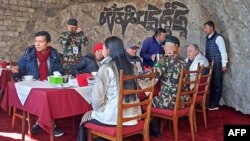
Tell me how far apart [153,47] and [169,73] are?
1.98 m

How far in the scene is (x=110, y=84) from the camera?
2365mm

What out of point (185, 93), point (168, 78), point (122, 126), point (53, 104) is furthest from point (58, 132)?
point (185, 93)

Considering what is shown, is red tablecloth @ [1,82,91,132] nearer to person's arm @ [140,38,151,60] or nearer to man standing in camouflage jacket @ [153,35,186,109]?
man standing in camouflage jacket @ [153,35,186,109]

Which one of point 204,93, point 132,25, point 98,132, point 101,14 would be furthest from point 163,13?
point 98,132

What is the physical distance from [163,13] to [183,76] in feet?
10.2

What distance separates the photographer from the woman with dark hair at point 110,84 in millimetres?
2338

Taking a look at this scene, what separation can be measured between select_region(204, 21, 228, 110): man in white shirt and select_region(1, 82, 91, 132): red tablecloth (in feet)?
9.02

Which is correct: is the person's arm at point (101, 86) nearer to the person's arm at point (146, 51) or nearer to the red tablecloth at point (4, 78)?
the red tablecloth at point (4, 78)

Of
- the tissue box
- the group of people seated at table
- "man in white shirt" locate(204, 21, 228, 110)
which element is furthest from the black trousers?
the tissue box

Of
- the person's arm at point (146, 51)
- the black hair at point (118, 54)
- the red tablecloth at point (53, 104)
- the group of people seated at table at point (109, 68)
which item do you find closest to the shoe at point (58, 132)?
the group of people seated at table at point (109, 68)

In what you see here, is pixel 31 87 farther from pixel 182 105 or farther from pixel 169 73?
pixel 182 105

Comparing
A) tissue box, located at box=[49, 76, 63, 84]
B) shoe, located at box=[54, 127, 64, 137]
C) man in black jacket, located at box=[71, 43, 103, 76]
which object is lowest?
shoe, located at box=[54, 127, 64, 137]

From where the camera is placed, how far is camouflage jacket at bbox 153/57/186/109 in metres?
2.99

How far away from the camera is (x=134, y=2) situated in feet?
20.5
